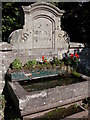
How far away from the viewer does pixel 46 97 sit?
2857 millimetres

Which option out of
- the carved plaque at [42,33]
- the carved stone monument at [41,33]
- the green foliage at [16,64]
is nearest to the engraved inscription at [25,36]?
the carved stone monument at [41,33]

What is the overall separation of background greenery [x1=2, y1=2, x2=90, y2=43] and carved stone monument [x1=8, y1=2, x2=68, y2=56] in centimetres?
267

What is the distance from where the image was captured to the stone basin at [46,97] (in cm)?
268

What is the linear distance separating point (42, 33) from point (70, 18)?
3908mm

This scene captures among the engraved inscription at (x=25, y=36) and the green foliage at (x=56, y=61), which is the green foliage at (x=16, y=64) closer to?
the engraved inscription at (x=25, y=36)

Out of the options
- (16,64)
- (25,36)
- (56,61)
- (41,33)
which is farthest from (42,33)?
(16,64)

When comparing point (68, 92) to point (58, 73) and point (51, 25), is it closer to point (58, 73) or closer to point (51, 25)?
point (58, 73)

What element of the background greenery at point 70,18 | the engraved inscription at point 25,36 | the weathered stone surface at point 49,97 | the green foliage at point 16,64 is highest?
the background greenery at point 70,18

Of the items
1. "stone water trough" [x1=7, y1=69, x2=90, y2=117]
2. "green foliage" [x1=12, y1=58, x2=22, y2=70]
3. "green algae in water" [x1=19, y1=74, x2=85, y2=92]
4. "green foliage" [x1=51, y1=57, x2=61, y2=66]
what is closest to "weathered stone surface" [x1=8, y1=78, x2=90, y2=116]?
"stone water trough" [x1=7, y1=69, x2=90, y2=117]

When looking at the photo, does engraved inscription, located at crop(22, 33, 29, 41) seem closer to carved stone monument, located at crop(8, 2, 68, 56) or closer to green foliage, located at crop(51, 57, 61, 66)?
carved stone monument, located at crop(8, 2, 68, 56)

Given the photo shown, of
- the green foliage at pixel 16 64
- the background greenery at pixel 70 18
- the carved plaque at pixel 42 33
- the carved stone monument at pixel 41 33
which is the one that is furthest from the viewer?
the background greenery at pixel 70 18

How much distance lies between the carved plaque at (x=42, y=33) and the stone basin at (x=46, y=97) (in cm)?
186

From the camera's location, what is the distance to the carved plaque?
14.7 ft

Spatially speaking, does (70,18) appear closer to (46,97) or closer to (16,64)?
(16,64)
